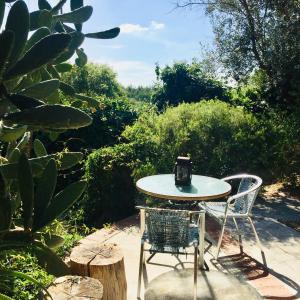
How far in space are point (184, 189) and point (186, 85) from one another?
931 centimetres

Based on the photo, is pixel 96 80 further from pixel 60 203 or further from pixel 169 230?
pixel 60 203

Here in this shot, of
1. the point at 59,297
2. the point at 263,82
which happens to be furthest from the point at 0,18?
the point at 263,82

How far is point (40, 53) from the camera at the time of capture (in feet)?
4.40

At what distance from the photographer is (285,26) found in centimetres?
901

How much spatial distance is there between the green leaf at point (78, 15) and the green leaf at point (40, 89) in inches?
30.6

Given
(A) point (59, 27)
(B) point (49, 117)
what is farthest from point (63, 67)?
(B) point (49, 117)

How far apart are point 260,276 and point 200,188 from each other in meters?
1.25

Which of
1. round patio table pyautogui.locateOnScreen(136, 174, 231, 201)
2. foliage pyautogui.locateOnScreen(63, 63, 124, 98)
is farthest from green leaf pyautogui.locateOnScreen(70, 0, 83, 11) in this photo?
foliage pyautogui.locateOnScreen(63, 63, 124, 98)

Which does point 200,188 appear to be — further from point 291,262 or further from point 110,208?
point 110,208

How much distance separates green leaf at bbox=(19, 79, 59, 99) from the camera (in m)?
1.64

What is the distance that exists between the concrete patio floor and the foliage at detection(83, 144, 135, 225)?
53 centimetres

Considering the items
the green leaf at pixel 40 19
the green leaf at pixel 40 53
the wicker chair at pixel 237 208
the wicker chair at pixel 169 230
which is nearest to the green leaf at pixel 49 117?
the green leaf at pixel 40 53

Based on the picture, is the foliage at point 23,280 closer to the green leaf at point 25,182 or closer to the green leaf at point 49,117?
the green leaf at point 25,182

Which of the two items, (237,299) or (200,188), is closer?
(237,299)
